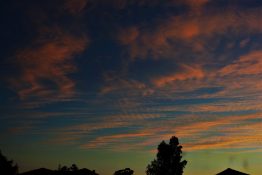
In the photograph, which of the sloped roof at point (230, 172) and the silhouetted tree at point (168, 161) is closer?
the silhouetted tree at point (168, 161)

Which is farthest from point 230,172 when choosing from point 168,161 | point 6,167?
point 6,167

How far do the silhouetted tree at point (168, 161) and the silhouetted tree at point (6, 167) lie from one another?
84.4 ft

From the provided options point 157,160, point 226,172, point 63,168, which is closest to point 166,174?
point 157,160

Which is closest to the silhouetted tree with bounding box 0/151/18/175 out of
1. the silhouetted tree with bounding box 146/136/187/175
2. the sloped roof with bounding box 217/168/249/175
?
the silhouetted tree with bounding box 146/136/187/175

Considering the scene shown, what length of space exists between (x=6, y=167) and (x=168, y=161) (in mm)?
30918

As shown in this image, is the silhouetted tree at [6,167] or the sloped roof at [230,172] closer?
the silhouetted tree at [6,167]

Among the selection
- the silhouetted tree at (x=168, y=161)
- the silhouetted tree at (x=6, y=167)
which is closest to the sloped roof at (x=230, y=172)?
the silhouetted tree at (x=168, y=161)

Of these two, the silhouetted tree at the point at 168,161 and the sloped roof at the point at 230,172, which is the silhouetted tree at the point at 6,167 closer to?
the silhouetted tree at the point at 168,161

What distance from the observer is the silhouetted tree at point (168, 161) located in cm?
7331

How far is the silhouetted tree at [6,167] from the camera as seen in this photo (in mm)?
71750

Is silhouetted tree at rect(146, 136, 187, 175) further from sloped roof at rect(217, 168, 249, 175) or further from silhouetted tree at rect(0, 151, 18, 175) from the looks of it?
silhouetted tree at rect(0, 151, 18, 175)

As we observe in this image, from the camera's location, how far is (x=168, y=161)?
74.0 metres

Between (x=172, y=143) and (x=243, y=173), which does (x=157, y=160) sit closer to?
(x=172, y=143)

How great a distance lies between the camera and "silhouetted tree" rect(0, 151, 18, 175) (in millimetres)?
71750
